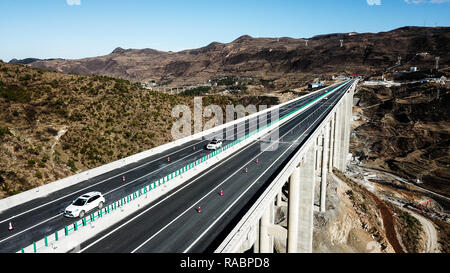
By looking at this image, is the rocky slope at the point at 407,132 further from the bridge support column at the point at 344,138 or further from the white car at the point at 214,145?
the white car at the point at 214,145

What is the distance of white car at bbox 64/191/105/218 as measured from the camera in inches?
826

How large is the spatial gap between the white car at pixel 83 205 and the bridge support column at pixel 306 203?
27260mm

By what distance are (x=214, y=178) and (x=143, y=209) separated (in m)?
8.68

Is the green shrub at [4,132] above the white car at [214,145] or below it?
above

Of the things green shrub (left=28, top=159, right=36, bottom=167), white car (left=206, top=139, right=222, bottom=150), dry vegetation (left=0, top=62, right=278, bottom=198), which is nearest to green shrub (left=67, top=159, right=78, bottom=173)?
dry vegetation (left=0, top=62, right=278, bottom=198)

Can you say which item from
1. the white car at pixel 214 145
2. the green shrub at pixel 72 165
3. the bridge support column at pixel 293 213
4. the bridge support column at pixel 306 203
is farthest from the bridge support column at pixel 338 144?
the green shrub at pixel 72 165

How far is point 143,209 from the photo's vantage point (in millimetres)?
22359

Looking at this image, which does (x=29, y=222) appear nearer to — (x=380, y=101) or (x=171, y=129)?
(x=171, y=129)

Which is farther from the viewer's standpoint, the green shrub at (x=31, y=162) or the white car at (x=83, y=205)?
the green shrub at (x=31, y=162)

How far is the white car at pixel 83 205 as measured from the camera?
68.8 ft

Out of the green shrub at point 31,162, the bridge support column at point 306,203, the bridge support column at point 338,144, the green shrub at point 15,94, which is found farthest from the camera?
the bridge support column at point 338,144

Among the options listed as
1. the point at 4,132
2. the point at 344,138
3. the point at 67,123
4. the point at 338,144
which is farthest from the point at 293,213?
the point at 344,138

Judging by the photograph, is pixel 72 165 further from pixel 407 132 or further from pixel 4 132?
pixel 407 132
